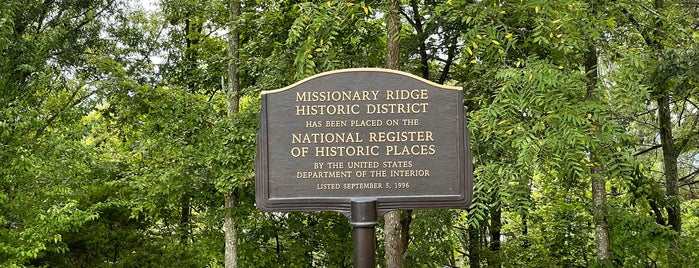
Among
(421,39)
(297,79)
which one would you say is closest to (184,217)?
(421,39)

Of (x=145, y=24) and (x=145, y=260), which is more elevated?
(x=145, y=24)

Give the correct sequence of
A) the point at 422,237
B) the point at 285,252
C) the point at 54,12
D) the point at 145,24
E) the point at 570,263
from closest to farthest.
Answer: the point at 422,237
the point at 570,263
the point at 285,252
the point at 54,12
the point at 145,24

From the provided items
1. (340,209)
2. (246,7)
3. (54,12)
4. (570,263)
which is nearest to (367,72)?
(340,209)

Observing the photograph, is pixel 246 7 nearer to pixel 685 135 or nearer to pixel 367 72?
pixel 367 72

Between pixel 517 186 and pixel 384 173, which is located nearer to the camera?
pixel 384 173

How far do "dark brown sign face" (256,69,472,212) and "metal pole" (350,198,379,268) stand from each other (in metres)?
0.06

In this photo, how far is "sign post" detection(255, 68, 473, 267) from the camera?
387 cm

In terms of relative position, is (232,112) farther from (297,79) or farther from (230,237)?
(297,79)

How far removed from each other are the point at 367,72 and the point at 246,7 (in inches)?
224

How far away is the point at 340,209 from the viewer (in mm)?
3910

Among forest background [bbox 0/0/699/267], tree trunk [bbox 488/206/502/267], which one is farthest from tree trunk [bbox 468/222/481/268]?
tree trunk [bbox 488/206/502/267]

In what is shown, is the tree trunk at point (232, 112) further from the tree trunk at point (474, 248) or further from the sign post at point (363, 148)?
the sign post at point (363, 148)

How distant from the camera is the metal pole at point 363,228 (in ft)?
12.6

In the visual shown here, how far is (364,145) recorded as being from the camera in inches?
154
